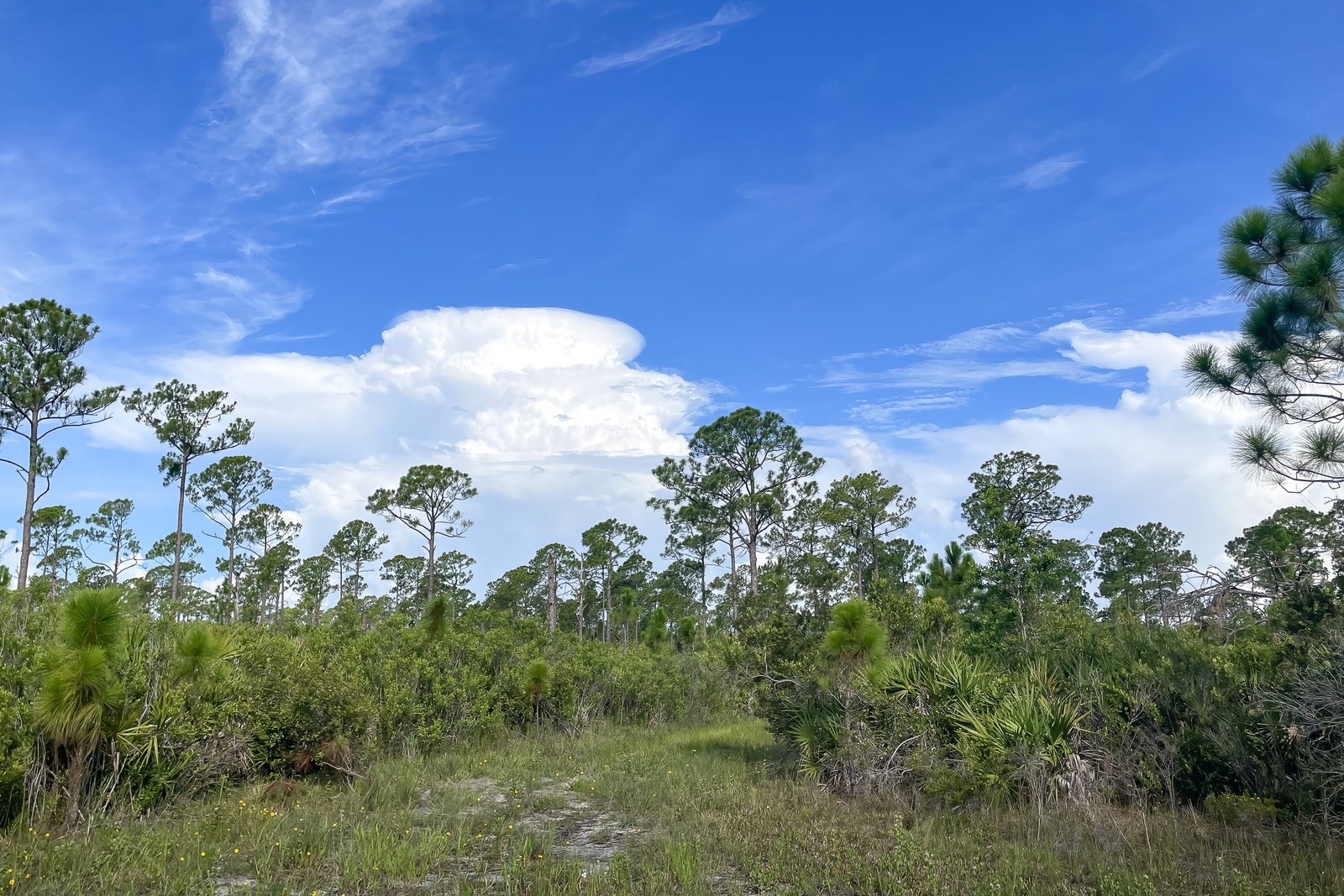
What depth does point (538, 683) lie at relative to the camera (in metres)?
17.6

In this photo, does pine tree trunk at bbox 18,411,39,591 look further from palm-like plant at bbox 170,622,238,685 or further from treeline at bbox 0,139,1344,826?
palm-like plant at bbox 170,622,238,685

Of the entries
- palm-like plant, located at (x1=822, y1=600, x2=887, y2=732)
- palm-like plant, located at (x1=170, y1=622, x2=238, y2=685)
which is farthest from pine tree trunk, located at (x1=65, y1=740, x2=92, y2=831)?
palm-like plant, located at (x1=822, y1=600, x2=887, y2=732)

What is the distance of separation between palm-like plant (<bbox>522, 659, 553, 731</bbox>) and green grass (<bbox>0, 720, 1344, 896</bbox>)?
649cm

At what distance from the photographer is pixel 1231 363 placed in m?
9.09

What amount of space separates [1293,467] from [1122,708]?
11.5 ft

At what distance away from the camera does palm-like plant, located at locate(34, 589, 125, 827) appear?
8133 mm

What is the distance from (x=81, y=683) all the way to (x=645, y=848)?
626 cm

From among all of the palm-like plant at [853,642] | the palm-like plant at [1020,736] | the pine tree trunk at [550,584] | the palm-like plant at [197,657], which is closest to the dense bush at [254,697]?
the palm-like plant at [197,657]

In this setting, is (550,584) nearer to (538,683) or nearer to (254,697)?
(538,683)

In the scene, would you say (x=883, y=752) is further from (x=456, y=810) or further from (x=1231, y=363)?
(x=1231, y=363)

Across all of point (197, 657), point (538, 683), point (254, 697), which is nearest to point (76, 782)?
point (197, 657)

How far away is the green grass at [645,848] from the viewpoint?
648 centimetres

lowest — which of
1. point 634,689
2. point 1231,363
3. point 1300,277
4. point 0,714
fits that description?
point 634,689

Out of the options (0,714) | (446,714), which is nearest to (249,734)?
(0,714)
